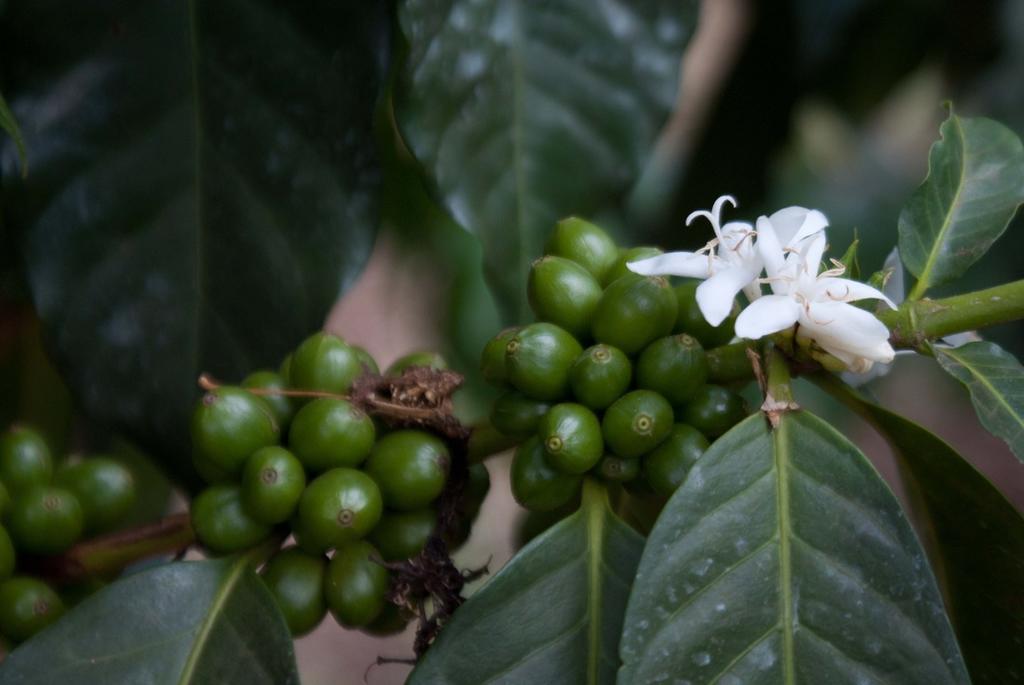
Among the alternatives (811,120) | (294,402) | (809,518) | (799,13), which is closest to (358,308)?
(811,120)

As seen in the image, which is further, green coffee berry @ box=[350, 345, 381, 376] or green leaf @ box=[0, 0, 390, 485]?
green leaf @ box=[0, 0, 390, 485]

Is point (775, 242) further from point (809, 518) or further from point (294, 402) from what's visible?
point (294, 402)

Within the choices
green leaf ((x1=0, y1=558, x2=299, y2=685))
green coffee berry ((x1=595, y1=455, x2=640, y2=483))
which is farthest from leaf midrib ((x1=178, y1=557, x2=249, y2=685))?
green coffee berry ((x1=595, y1=455, x2=640, y2=483))

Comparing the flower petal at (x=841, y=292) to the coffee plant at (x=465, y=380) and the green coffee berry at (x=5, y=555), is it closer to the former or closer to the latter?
the coffee plant at (x=465, y=380)

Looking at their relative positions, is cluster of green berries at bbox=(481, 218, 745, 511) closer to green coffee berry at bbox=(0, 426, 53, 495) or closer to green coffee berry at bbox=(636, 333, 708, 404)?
green coffee berry at bbox=(636, 333, 708, 404)

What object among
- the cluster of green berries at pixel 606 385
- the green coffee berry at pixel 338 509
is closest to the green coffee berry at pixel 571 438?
the cluster of green berries at pixel 606 385

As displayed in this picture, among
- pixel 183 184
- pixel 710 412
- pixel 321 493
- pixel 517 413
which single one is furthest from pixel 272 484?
pixel 183 184

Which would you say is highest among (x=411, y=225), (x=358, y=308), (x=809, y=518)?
(x=809, y=518)
